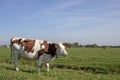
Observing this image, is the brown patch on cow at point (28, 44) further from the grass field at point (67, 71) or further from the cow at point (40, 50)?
the grass field at point (67, 71)

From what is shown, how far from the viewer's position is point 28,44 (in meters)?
17.1

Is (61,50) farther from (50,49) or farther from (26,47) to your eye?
(26,47)

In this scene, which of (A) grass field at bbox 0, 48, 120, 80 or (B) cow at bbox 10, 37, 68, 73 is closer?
(A) grass field at bbox 0, 48, 120, 80

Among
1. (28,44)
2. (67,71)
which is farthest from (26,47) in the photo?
(67,71)

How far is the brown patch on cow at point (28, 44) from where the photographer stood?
16938 millimetres

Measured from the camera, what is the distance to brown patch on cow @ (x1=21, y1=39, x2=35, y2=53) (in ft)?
55.6

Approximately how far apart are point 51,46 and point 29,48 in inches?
54.5

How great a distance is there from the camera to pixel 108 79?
14977 mm

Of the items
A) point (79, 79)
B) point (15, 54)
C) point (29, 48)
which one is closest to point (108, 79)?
point (79, 79)

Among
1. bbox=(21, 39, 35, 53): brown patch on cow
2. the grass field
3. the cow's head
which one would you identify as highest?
bbox=(21, 39, 35, 53): brown patch on cow

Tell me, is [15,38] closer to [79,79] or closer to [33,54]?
[33,54]

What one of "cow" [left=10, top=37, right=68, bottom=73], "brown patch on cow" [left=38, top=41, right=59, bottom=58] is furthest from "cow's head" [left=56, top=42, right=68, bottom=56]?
"brown patch on cow" [left=38, top=41, right=59, bottom=58]

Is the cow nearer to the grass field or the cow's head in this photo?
the cow's head

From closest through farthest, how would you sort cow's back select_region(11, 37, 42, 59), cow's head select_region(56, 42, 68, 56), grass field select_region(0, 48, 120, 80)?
grass field select_region(0, 48, 120, 80)
cow's head select_region(56, 42, 68, 56)
cow's back select_region(11, 37, 42, 59)
